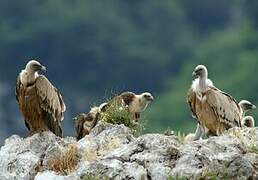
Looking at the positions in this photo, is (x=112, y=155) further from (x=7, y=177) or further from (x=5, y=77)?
(x=5, y=77)

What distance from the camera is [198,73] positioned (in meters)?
28.5

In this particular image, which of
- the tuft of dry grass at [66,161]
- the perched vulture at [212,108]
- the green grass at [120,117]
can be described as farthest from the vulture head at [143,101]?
the tuft of dry grass at [66,161]

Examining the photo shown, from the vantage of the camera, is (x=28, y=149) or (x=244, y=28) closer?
(x=28, y=149)

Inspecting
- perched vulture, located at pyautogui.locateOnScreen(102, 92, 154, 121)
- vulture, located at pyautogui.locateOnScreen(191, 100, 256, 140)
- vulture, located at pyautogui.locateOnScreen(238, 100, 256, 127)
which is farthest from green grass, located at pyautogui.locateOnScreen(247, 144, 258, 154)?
perched vulture, located at pyautogui.locateOnScreen(102, 92, 154, 121)

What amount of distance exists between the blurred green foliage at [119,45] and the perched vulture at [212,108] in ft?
361

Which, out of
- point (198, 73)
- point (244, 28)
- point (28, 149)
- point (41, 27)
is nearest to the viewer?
point (28, 149)

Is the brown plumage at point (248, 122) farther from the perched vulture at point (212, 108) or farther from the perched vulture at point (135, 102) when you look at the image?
the perched vulture at point (135, 102)

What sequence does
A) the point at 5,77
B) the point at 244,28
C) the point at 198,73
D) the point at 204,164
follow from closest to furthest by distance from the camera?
the point at 204,164
the point at 198,73
the point at 5,77
the point at 244,28

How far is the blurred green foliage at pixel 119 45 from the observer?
15225cm

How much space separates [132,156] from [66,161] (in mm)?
1108

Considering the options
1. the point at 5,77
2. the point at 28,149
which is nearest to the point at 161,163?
the point at 28,149

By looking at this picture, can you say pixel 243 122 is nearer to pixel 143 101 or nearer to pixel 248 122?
pixel 248 122

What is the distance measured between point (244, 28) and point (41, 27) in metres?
25.7

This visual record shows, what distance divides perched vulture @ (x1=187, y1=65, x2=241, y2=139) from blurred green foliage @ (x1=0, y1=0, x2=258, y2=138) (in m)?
110
